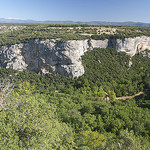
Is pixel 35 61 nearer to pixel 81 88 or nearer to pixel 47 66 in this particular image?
pixel 47 66

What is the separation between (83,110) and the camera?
22.0 m

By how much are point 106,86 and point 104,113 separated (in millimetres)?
15324

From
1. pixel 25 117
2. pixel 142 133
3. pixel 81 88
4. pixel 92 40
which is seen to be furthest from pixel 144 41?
pixel 25 117

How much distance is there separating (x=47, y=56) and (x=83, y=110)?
A: 21.4 metres

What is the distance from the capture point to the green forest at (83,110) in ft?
36.1

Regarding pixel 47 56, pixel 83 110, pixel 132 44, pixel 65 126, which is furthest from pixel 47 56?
pixel 132 44

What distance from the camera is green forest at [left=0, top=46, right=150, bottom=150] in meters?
11.0

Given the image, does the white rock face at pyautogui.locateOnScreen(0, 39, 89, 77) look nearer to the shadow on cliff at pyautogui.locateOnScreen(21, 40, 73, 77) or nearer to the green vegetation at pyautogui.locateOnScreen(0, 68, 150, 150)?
the shadow on cliff at pyautogui.locateOnScreen(21, 40, 73, 77)

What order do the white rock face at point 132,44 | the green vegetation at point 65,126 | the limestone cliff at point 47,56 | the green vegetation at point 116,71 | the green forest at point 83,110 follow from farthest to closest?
the white rock face at point 132,44 → the limestone cliff at point 47,56 → the green vegetation at point 116,71 → the green forest at point 83,110 → the green vegetation at point 65,126

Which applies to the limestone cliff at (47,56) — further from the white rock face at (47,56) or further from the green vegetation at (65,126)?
the green vegetation at (65,126)

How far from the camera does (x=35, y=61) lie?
38.9 meters

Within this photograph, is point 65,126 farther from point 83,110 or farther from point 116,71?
point 116,71

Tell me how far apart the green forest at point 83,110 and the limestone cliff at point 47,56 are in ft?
7.02

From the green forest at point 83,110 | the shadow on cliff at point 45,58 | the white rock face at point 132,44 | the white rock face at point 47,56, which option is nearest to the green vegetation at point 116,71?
the green forest at point 83,110
